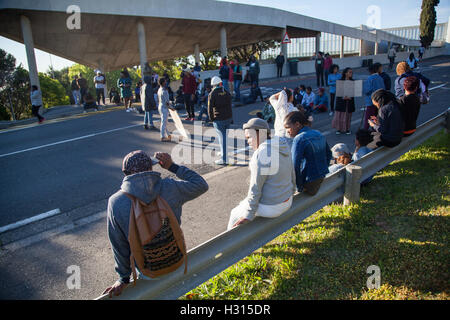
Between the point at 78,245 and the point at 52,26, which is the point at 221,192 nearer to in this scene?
the point at 78,245

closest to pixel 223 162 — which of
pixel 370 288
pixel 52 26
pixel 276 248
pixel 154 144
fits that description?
pixel 154 144

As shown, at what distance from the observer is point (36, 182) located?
21.9ft

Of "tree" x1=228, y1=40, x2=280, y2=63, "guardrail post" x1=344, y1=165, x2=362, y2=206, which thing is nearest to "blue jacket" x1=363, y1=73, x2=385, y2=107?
"guardrail post" x1=344, y1=165, x2=362, y2=206

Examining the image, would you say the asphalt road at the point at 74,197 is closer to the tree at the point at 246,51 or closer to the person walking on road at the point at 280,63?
the person walking on road at the point at 280,63

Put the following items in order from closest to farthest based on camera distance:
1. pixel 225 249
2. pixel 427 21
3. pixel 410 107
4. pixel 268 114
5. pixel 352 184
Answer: pixel 225 249, pixel 352 184, pixel 410 107, pixel 268 114, pixel 427 21

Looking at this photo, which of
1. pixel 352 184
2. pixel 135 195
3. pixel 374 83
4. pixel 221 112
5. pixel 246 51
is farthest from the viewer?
pixel 246 51

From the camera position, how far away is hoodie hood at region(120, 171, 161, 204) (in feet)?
7.83

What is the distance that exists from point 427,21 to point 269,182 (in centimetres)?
5436

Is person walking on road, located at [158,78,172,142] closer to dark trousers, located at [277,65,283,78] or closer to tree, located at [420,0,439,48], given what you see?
dark trousers, located at [277,65,283,78]

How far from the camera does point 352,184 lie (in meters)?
4.49

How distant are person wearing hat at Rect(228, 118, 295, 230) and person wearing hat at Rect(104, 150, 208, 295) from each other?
2.10ft

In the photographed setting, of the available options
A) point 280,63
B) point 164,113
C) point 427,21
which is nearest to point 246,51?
point 280,63

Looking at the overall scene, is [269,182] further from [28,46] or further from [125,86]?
[28,46]
